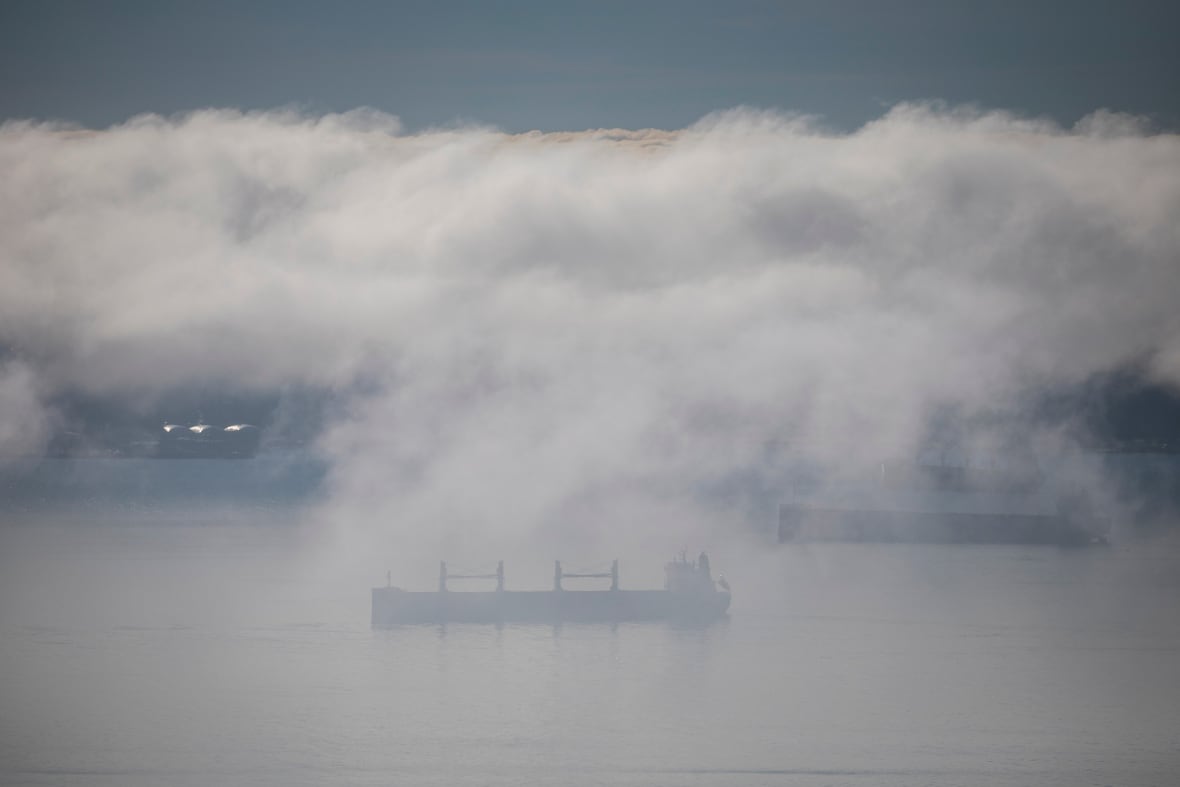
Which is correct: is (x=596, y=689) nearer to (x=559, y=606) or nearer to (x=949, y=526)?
(x=559, y=606)

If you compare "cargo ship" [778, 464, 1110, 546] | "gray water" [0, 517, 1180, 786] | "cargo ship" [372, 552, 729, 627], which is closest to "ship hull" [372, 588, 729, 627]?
"cargo ship" [372, 552, 729, 627]

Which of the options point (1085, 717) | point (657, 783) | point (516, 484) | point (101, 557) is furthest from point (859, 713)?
point (516, 484)

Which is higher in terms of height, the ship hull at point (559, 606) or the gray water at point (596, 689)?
the ship hull at point (559, 606)

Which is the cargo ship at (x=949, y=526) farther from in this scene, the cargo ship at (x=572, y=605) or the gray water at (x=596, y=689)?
the cargo ship at (x=572, y=605)

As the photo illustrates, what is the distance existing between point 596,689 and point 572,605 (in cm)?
1859

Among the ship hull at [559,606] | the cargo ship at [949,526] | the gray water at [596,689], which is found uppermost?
the cargo ship at [949,526]

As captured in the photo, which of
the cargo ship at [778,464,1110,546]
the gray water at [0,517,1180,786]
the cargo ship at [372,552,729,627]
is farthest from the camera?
the cargo ship at [778,464,1110,546]

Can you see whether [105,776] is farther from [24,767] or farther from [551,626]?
[551,626]

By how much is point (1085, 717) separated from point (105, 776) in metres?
29.8

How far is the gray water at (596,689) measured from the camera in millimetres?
40188

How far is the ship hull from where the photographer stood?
222 feet

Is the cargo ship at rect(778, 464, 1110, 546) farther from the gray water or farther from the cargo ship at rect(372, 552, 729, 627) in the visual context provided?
the cargo ship at rect(372, 552, 729, 627)

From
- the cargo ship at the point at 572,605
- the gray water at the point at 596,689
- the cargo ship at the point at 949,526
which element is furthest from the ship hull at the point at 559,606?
the cargo ship at the point at 949,526

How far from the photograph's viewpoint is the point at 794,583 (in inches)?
3317
